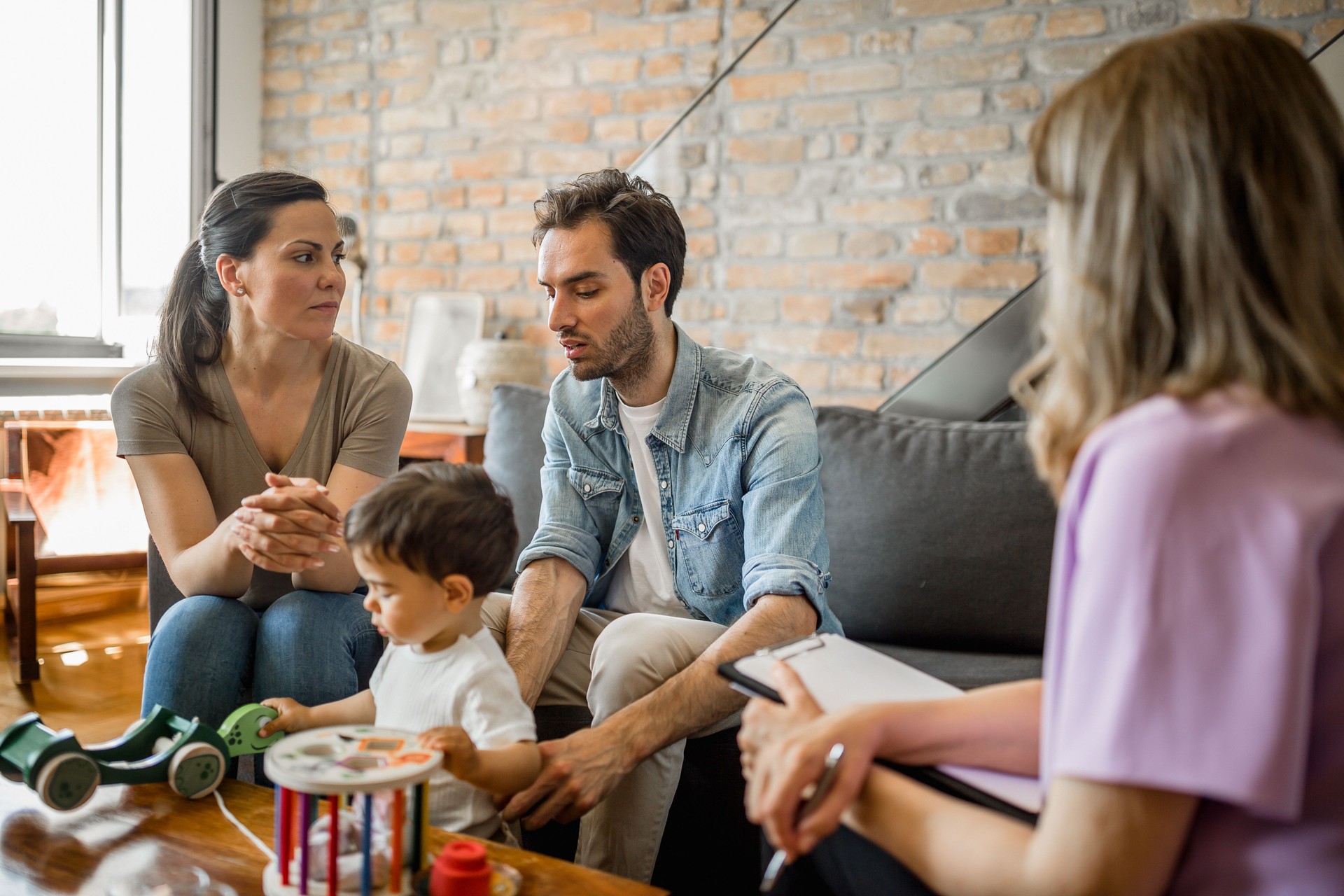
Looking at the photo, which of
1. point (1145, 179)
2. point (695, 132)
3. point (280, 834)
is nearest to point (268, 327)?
point (280, 834)

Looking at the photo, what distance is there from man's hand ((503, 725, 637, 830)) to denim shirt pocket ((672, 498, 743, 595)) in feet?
→ 1.33

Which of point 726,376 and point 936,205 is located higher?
point 936,205

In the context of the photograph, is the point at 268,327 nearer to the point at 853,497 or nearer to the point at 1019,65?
the point at 853,497

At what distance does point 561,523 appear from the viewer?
1620 mm

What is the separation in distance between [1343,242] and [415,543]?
2.56 feet

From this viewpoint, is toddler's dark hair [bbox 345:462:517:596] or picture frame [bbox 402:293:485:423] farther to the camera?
picture frame [bbox 402:293:485:423]

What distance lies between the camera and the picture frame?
126 inches

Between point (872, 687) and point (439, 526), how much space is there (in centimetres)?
44

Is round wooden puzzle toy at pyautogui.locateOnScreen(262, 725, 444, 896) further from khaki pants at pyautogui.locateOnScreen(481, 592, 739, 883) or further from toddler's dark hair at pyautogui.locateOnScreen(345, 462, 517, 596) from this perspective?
khaki pants at pyautogui.locateOnScreen(481, 592, 739, 883)

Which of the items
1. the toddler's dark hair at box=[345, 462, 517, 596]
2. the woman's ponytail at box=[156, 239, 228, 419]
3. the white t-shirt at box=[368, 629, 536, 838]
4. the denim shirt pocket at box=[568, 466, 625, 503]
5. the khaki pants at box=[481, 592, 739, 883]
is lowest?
the khaki pants at box=[481, 592, 739, 883]

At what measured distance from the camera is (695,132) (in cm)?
288

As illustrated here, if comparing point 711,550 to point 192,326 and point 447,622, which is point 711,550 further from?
point 192,326

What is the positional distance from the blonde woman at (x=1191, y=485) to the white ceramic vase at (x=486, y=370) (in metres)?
2.35

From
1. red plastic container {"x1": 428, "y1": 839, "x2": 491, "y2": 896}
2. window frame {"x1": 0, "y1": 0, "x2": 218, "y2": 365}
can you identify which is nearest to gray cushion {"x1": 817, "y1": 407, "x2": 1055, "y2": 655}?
red plastic container {"x1": 428, "y1": 839, "x2": 491, "y2": 896}
